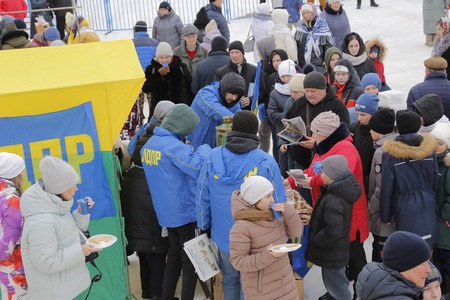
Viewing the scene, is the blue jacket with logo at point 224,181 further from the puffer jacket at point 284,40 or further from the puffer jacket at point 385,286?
the puffer jacket at point 284,40

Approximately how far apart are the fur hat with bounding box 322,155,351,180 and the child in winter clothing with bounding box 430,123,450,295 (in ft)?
3.01

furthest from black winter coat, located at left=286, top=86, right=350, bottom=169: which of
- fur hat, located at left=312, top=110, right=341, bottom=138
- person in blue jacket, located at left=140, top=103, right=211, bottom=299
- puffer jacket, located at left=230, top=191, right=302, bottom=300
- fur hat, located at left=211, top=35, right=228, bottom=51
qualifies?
fur hat, located at left=211, top=35, right=228, bottom=51

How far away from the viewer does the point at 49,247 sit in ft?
14.0

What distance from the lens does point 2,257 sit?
14.9 ft

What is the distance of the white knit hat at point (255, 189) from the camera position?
4555 millimetres

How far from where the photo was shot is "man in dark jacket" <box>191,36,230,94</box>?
8805 millimetres

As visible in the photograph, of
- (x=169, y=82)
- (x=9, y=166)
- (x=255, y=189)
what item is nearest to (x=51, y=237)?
(x=9, y=166)

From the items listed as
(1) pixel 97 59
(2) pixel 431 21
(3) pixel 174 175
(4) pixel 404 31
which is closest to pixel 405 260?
(3) pixel 174 175

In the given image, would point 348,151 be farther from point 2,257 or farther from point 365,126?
point 2,257

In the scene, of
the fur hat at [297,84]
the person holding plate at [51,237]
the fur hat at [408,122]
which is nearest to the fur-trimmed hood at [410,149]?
the fur hat at [408,122]

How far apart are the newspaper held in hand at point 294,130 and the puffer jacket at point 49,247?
8.37ft

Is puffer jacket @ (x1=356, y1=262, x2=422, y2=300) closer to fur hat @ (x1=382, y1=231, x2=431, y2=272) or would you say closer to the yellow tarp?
fur hat @ (x1=382, y1=231, x2=431, y2=272)

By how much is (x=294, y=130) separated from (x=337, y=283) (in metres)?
1.62

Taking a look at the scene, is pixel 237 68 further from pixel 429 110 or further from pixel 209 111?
pixel 429 110
